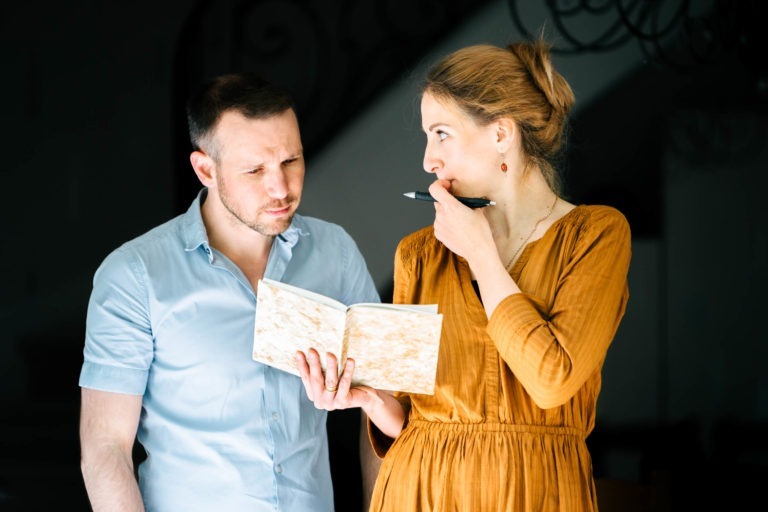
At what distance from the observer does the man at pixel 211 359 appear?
2160 millimetres

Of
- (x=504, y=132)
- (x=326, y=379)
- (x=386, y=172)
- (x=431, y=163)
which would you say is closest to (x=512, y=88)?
(x=504, y=132)

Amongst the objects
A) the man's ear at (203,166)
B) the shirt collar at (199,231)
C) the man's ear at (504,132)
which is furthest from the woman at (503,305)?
the man's ear at (203,166)

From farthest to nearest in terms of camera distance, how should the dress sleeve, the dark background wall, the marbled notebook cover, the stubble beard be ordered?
1. the dark background wall
2. the stubble beard
3. the marbled notebook cover
4. the dress sleeve

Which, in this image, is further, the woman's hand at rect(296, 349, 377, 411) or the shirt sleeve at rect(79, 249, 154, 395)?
the shirt sleeve at rect(79, 249, 154, 395)

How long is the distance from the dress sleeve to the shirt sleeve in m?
0.93

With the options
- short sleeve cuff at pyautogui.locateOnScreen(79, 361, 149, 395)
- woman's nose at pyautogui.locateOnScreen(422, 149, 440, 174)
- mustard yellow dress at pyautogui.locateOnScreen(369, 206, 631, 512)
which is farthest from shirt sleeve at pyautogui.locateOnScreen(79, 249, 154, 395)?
woman's nose at pyautogui.locateOnScreen(422, 149, 440, 174)

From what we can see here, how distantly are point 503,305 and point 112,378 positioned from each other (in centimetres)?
99

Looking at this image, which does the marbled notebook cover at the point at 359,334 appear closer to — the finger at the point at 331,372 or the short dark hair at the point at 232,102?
the finger at the point at 331,372

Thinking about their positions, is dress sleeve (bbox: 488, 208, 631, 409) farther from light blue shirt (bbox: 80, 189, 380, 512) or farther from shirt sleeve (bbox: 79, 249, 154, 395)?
shirt sleeve (bbox: 79, 249, 154, 395)

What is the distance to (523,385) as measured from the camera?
168 cm

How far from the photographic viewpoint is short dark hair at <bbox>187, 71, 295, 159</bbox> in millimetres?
2303

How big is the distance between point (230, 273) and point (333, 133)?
103 cm

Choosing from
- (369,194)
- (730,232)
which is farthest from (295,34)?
(730,232)

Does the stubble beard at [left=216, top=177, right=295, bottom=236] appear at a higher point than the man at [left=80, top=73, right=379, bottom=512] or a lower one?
higher
